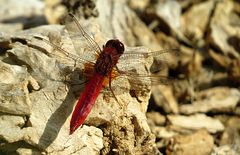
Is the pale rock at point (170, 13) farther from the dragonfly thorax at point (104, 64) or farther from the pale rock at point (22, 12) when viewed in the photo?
the dragonfly thorax at point (104, 64)

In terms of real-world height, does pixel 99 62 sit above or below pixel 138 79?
above

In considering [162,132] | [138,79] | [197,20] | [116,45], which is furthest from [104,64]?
[197,20]

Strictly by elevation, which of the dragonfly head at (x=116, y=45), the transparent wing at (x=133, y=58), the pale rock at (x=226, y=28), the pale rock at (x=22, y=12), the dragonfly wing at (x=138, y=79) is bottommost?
the dragonfly wing at (x=138, y=79)

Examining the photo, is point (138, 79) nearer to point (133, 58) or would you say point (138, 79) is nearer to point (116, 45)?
point (133, 58)

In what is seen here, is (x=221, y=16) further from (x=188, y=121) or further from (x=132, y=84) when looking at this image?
(x=132, y=84)

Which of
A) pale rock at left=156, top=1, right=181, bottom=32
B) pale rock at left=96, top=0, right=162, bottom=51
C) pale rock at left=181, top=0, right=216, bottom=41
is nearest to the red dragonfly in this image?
pale rock at left=96, top=0, right=162, bottom=51

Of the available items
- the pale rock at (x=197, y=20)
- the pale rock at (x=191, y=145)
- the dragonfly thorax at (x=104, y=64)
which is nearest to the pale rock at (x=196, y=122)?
the pale rock at (x=191, y=145)
